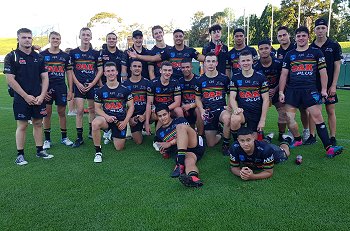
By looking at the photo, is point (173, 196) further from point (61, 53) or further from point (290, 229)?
point (61, 53)

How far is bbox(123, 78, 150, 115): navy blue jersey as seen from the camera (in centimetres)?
566

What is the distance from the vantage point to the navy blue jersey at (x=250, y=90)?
477 centimetres

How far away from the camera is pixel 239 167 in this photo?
3.98 meters

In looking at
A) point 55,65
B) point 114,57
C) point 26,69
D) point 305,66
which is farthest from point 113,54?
point 305,66

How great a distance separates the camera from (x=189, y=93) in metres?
5.69

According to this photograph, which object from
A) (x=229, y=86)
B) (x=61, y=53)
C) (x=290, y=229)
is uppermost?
(x=61, y=53)

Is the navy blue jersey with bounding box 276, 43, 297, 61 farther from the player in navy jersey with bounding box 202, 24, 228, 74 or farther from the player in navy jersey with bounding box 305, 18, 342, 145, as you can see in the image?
the player in navy jersey with bounding box 202, 24, 228, 74

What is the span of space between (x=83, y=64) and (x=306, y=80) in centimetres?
404

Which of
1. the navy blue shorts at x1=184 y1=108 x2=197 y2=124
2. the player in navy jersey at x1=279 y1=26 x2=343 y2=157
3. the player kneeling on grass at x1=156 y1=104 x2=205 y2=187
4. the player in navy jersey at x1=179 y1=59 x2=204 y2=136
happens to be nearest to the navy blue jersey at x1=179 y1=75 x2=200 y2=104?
the player in navy jersey at x1=179 y1=59 x2=204 y2=136

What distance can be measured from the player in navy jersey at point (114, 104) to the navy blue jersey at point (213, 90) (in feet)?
4.15

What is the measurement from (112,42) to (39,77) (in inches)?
68.1

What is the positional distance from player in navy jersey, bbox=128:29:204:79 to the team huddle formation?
0.02 meters

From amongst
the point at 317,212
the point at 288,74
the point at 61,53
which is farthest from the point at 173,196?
the point at 61,53

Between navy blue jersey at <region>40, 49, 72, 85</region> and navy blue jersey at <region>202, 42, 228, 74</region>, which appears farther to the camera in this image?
navy blue jersey at <region>202, 42, 228, 74</region>
